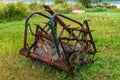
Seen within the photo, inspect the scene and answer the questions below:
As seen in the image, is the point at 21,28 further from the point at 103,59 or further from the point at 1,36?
the point at 103,59

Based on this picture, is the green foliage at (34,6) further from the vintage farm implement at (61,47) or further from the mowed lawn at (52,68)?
the vintage farm implement at (61,47)

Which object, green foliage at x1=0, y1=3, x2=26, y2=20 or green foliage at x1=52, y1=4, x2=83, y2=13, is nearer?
green foliage at x1=0, y1=3, x2=26, y2=20

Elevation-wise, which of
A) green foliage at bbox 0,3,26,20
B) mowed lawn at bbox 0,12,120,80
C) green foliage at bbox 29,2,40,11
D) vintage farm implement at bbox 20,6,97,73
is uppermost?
vintage farm implement at bbox 20,6,97,73

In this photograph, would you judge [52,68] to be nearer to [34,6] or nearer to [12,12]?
[12,12]

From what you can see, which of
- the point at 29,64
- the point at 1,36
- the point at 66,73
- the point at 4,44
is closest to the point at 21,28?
the point at 1,36

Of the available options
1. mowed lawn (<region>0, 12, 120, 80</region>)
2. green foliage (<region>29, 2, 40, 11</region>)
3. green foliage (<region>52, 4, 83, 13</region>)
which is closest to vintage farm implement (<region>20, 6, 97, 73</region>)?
mowed lawn (<region>0, 12, 120, 80</region>)

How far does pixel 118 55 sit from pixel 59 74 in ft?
4.12

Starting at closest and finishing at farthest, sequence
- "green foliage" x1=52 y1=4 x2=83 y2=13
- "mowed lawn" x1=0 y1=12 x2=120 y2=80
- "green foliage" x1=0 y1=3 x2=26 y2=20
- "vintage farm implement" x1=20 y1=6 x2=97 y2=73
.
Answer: "vintage farm implement" x1=20 y1=6 x2=97 y2=73, "mowed lawn" x1=0 y1=12 x2=120 y2=80, "green foliage" x1=0 y1=3 x2=26 y2=20, "green foliage" x1=52 y1=4 x2=83 y2=13

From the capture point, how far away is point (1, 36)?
8078mm

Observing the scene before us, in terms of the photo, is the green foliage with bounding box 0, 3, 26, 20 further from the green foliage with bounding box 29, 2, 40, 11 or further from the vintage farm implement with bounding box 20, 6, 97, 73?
the vintage farm implement with bounding box 20, 6, 97, 73

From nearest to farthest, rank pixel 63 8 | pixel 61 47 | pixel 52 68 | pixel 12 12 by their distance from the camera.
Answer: pixel 61 47 → pixel 52 68 → pixel 12 12 → pixel 63 8

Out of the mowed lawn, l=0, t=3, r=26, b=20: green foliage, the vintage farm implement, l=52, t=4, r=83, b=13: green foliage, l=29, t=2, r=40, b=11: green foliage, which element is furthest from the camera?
l=52, t=4, r=83, b=13: green foliage

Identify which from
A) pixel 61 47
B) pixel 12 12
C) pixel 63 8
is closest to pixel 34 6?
pixel 63 8

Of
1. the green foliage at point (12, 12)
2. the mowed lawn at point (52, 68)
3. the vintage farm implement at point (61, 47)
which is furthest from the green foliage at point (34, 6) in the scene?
the vintage farm implement at point (61, 47)
